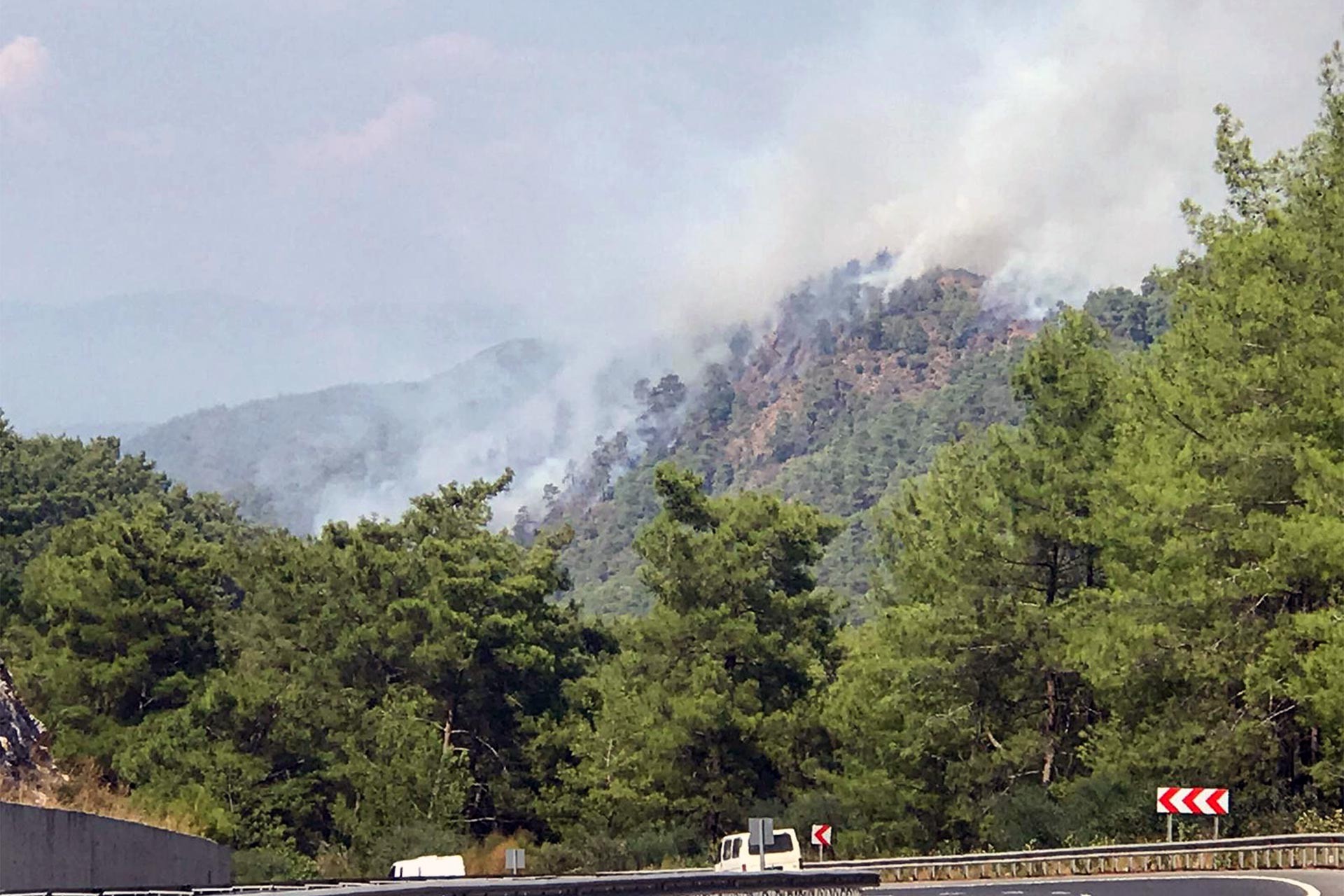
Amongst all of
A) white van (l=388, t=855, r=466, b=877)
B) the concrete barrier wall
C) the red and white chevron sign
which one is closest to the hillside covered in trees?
the red and white chevron sign

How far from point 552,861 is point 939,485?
21.7 m

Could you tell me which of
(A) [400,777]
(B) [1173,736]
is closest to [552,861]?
(A) [400,777]

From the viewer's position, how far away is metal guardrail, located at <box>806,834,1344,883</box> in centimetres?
4238

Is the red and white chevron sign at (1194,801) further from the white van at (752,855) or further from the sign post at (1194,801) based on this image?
the white van at (752,855)

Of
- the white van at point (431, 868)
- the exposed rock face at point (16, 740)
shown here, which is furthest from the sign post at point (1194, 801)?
the exposed rock face at point (16, 740)

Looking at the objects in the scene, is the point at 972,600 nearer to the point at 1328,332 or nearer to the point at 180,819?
the point at 1328,332

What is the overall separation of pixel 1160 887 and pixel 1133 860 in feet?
37.8

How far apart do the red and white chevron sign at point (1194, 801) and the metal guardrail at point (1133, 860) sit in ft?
2.21

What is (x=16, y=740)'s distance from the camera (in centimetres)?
3194

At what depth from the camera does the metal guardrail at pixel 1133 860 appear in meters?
42.4

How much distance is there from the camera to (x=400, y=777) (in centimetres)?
9106

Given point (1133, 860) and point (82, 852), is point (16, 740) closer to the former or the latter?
point (82, 852)

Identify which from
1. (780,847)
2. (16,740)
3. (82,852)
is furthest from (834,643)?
(82,852)

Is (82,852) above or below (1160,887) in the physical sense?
above
